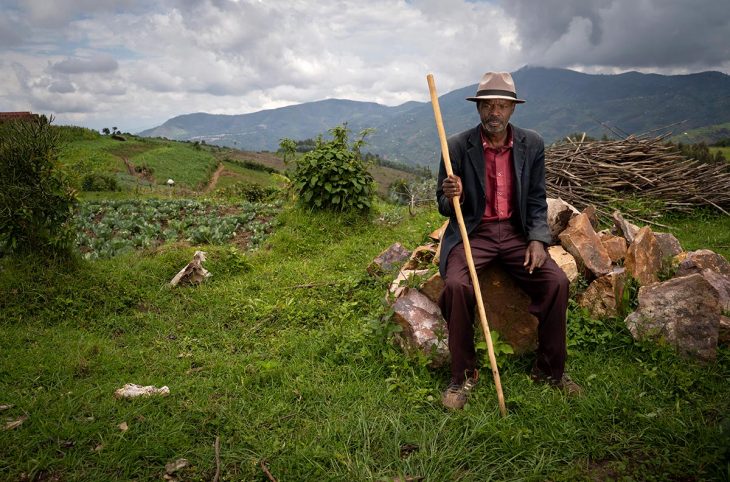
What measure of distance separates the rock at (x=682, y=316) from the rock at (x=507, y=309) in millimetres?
1017

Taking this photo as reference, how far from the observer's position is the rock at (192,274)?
6.41m

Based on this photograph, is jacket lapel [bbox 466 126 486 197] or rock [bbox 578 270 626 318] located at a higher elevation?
jacket lapel [bbox 466 126 486 197]

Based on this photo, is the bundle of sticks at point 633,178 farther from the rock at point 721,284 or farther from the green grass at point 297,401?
the green grass at point 297,401

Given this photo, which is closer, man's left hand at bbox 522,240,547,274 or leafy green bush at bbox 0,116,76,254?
man's left hand at bbox 522,240,547,274

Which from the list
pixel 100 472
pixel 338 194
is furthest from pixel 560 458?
pixel 338 194

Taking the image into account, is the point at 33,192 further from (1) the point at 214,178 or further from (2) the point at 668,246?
(1) the point at 214,178

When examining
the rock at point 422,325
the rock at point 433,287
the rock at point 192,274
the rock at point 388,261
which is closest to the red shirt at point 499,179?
the rock at point 433,287

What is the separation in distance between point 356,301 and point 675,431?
3.63m

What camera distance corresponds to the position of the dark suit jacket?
398 cm

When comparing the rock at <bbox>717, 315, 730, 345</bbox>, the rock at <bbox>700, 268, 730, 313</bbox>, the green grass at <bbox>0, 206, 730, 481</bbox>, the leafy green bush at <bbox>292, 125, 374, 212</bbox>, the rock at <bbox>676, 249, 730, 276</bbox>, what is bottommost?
the green grass at <bbox>0, 206, 730, 481</bbox>

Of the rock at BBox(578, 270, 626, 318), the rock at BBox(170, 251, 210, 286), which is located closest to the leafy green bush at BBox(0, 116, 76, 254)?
the rock at BBox(170, 251, 210, 286)

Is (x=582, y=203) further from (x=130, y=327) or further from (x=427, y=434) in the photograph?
(x=130, y=327)

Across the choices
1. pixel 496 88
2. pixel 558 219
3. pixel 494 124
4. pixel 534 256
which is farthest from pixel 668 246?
pixel 496 88

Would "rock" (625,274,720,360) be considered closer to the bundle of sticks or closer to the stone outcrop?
the stone outcrop
